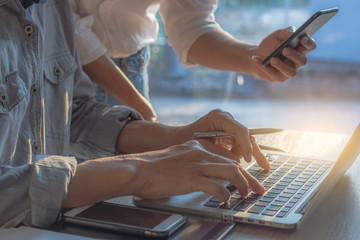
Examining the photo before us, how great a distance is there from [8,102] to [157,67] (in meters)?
3.17

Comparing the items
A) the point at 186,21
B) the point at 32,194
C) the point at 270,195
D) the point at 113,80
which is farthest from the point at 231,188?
the point at 186,21

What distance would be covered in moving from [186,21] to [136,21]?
152 millimetres

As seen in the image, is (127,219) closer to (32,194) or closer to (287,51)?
(32,194)

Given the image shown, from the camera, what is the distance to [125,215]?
0.76 meters

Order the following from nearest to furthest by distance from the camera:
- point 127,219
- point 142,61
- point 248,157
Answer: point 127,219 → point 248,157 → point 142,61

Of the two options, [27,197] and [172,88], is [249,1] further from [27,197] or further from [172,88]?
[27,197]

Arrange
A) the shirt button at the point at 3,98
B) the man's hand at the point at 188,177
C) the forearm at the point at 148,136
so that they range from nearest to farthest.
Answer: the man's hand at the point at 188,177 < the shirt button at the point at 3,98 < the forearm at the point at 148,136

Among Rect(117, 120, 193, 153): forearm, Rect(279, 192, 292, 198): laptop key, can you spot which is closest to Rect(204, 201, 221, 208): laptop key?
Rect(279, 192, 292, 198): laptop key

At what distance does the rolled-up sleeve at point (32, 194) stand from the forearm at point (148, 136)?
0.38 meters

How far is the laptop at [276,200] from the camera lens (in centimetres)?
76

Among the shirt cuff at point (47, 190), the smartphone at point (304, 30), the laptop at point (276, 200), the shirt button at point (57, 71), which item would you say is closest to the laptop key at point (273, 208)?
the laptop at point (276, 200)

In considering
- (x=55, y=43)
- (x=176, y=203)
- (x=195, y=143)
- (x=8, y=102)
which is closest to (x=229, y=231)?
(x=176, y=203)

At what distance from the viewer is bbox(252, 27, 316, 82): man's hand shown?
3.93 feet

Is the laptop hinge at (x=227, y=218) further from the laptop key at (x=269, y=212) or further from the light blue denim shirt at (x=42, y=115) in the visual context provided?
the light blue denim shirt at (x=42, y=115)
